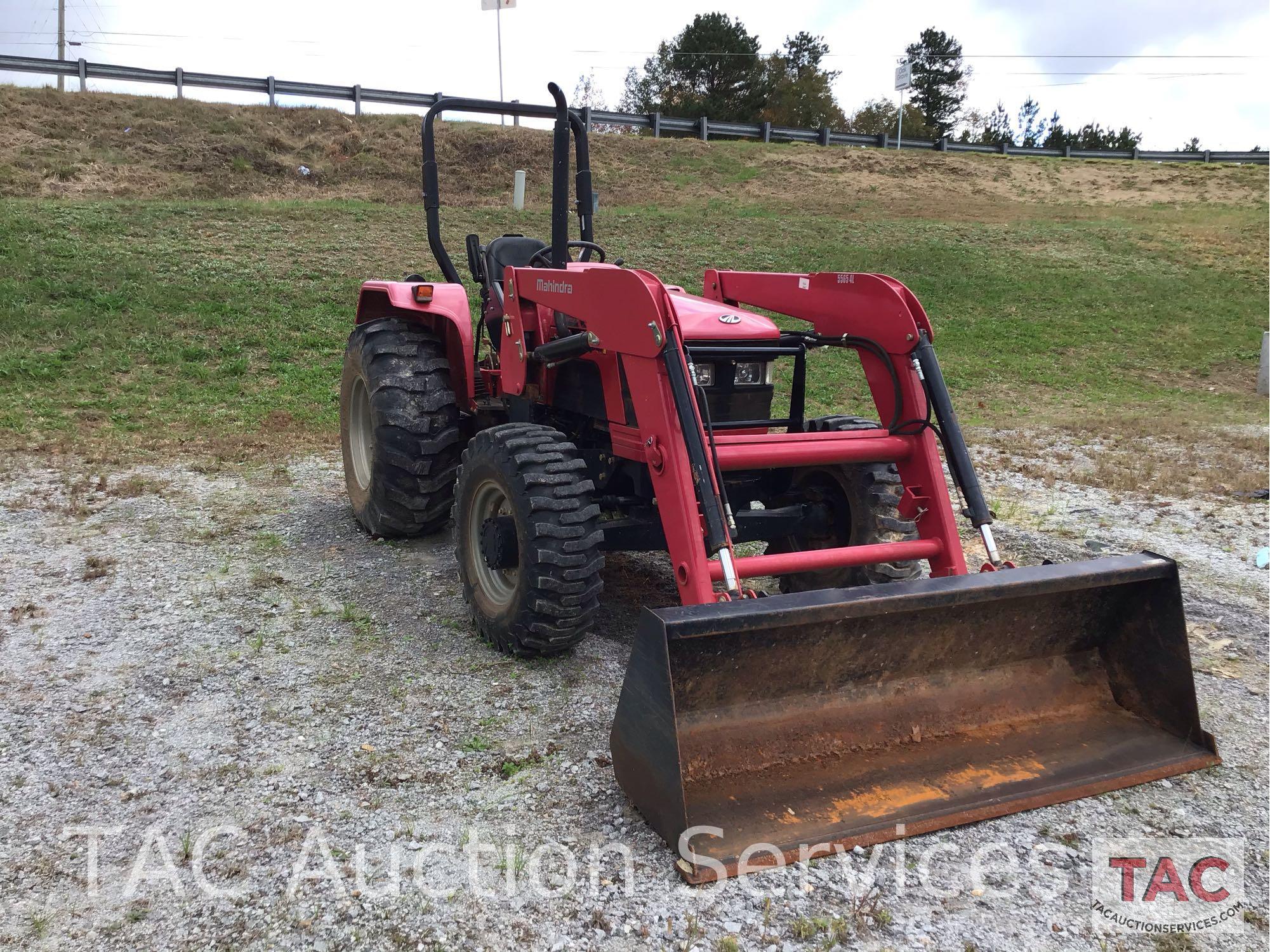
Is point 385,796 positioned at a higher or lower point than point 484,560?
lower

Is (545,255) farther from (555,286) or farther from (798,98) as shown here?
(798,98)

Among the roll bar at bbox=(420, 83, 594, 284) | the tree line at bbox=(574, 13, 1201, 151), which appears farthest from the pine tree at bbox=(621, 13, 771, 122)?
the roll bar at bbox=(420, 83, 594, 284)

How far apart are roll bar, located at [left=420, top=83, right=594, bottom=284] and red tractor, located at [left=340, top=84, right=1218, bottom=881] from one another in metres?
0.04

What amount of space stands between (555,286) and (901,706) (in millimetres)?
2318

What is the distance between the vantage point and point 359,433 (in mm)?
6328

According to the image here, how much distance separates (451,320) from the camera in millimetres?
5473

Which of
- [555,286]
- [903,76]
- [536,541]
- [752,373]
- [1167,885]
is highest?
[903,76]

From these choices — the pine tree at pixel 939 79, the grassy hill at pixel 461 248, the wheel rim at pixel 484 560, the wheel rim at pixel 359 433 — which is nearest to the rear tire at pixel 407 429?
the wheel rim at pixel 359 433

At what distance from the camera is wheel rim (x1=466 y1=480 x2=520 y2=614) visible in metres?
4.21

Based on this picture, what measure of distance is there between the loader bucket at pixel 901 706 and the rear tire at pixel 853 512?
0.77 metres

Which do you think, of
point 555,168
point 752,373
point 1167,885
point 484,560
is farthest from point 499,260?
point 1167,885

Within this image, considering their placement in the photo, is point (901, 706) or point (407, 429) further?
point (407, 429)

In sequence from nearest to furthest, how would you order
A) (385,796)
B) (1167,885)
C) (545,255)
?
(1167,885) < (385,796) < (545,255)

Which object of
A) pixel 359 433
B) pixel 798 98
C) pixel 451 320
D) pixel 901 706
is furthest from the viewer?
pixel 798 98
